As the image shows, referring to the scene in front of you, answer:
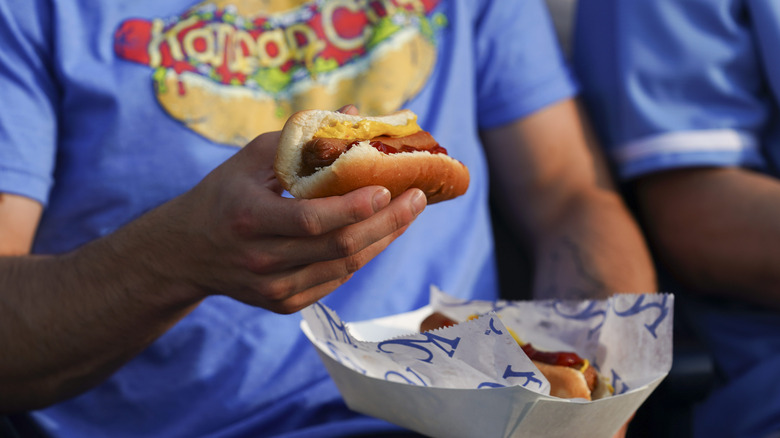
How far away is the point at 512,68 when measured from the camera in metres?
1.98

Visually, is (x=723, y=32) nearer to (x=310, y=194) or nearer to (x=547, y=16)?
(x=547, y=16)

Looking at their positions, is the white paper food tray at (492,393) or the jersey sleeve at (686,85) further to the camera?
the jersey sleeve at (686,85)

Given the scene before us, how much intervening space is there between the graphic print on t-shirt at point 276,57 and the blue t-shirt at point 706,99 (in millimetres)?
654

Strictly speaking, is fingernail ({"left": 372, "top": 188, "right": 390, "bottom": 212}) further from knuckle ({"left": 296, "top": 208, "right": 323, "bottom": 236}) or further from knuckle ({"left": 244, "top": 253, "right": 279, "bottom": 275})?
knuckle ({"left": 244, "top": 253, "right": 279, "bottom": 275})

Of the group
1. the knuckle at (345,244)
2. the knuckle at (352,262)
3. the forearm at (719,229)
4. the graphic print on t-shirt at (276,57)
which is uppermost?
the graphic print on t-shirt at (276,57)

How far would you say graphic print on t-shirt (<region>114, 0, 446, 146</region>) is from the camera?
5.02ft

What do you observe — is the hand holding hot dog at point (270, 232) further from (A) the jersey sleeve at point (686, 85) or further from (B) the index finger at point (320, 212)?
(A) the jersey sleeve at point (686, 85)

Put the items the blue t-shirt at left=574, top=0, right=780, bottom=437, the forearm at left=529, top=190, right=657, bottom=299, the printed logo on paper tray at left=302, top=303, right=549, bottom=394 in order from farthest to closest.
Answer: the blue t-shirt at left=574, top=0, right=780, bottom=437 → the forearm at left=529, top=190, right=657, bottom=299 → the printed logo on paper tray at left=302, top=303, right=549, bottom=394

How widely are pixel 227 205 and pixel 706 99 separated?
1.61 metres

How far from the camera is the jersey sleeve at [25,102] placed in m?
1.44

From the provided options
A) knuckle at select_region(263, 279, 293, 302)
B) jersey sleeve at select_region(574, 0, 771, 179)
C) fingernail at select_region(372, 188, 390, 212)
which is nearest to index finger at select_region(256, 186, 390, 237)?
fingernail at select_region(372, 188, 390, 212)

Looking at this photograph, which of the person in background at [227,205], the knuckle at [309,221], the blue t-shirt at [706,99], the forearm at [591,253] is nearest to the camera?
the knuckle at [309,221]

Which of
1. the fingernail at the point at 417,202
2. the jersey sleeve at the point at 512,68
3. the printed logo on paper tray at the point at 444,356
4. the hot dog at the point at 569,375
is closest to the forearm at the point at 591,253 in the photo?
the jersey sleeve at the point at 512,68

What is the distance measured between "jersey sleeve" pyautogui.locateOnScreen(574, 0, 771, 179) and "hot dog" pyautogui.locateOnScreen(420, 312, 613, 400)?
0.92 metres
